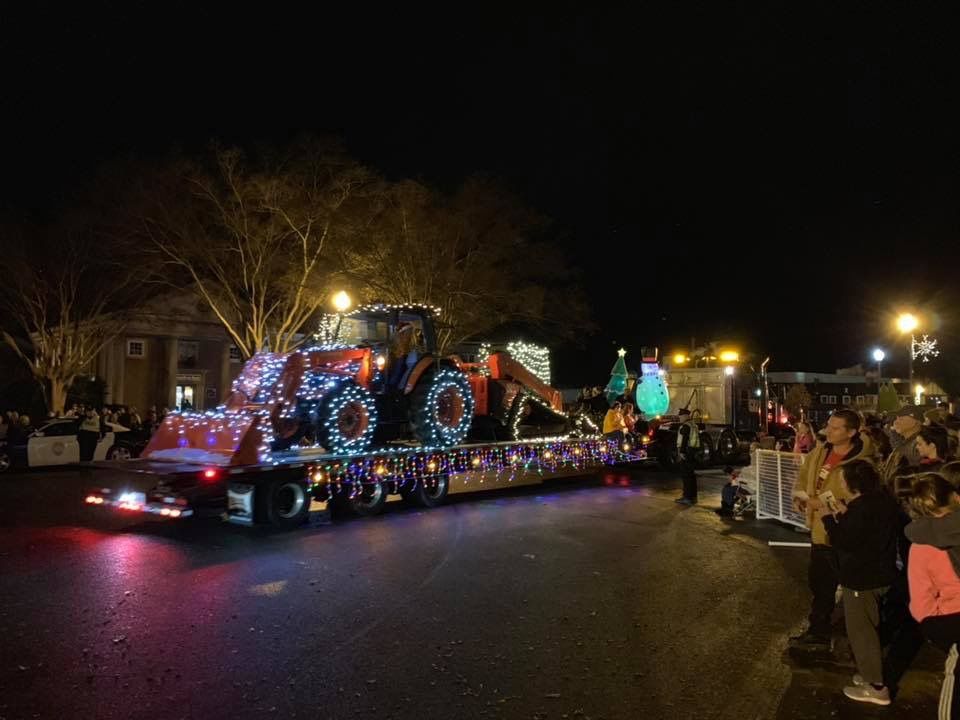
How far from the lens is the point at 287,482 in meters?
10.5

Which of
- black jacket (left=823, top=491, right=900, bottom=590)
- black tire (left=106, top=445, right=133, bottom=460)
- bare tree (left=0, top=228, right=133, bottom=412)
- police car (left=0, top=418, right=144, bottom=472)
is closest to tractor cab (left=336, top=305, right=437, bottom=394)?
police car (left=0, top=418, right=144, bottom=472)

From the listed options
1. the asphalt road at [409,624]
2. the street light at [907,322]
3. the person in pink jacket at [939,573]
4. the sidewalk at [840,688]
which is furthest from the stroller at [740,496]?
the street light at [907,322]

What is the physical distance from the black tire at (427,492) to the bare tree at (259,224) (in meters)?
10.6

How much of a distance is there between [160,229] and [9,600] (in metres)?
16.7

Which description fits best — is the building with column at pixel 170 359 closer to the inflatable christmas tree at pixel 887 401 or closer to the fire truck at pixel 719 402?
the fire truck at pixel 719 402

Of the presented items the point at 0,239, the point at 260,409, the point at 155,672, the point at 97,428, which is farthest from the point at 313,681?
the point at 0,239

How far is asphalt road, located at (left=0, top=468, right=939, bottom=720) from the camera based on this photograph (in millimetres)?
4711

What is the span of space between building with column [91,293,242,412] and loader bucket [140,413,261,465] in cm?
2094

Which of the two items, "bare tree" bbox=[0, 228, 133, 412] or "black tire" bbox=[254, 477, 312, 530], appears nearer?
"black tire" bbox=[254, 477, 312, 530]

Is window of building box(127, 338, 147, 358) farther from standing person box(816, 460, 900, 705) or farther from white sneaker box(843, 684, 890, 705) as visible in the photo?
white sneaker box(843, 684, 890, 705)

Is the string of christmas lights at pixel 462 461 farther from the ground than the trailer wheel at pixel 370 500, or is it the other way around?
the string of christmas lights at pixel 462 461

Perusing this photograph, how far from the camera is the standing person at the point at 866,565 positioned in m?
4.73

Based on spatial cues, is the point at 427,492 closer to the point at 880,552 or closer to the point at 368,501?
the point at 368,501

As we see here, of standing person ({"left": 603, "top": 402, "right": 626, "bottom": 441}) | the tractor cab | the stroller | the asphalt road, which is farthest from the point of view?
standing person ({"left": 603, "top": 402, "right": 626, "bottom": 441})
